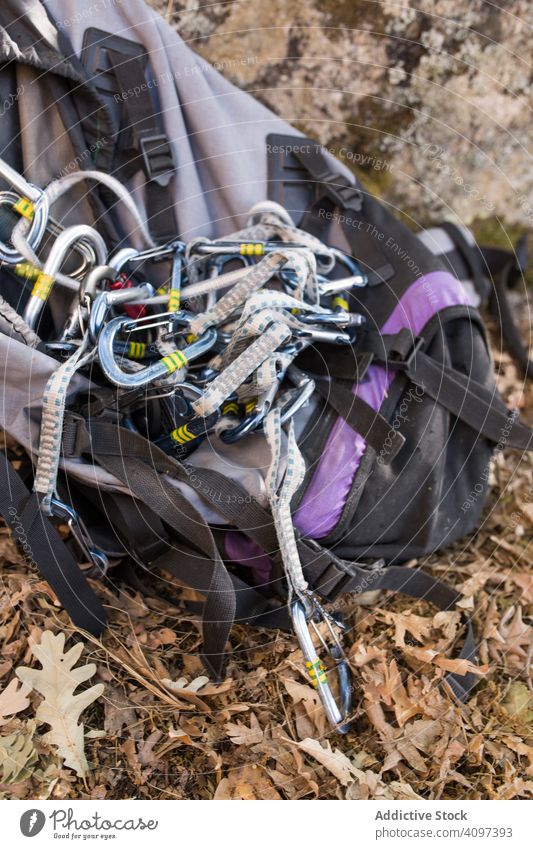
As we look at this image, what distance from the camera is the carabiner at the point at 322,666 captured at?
1.21 metres

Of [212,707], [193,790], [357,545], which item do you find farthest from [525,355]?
[193,790]

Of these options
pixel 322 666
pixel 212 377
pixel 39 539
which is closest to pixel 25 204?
pixel 212 377

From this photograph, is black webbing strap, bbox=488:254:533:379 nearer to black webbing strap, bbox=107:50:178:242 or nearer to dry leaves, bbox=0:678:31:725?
black webbing strap, bbox=107:50:178:242

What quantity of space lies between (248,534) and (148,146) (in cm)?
88

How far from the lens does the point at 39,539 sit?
47.2 inches

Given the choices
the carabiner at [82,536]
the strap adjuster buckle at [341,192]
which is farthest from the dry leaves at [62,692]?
the strap adjuster buckle at [341,192]

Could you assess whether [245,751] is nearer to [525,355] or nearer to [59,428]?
[59,428]

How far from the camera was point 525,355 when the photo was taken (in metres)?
1.90

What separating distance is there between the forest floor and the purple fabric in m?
0.24

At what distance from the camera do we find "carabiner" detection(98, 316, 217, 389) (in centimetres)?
119

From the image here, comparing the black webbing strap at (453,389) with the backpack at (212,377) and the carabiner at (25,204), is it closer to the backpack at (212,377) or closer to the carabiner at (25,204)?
the backpack at (212,377)

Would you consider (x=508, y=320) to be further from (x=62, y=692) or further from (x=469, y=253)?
(x=62, y=692)

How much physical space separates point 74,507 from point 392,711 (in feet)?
2.51
